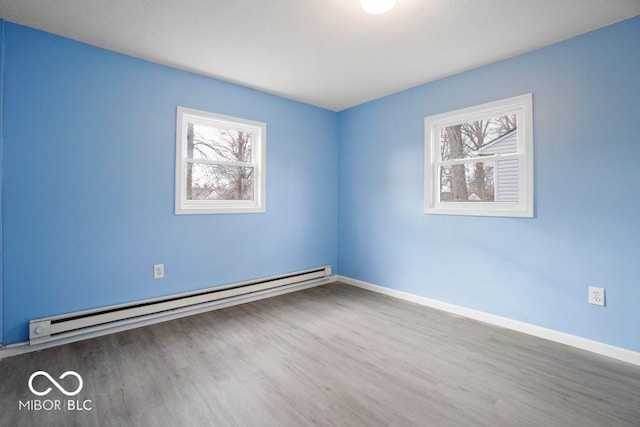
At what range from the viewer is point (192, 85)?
312cm

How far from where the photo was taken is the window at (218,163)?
10.2ft

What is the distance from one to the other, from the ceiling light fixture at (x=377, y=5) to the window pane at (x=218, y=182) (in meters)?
2.23

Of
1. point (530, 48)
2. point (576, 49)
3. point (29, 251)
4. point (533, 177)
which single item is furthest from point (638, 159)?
point (29, 251)

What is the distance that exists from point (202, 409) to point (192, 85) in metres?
2.93

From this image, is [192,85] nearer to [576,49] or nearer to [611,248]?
[576,49]

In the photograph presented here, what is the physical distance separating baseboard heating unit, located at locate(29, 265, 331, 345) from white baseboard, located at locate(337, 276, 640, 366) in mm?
1389

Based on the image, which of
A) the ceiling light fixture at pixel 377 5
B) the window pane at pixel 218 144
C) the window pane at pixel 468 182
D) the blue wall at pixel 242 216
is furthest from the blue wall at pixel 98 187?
the window pane at pixel 468 182

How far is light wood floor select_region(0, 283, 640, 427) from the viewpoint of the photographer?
1.61m

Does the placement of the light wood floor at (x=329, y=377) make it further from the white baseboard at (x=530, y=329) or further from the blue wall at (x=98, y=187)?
the blue wall at (x=98, y=187)

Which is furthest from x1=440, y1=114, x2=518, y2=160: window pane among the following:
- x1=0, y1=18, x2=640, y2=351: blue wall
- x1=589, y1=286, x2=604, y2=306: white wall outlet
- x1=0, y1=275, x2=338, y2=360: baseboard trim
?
x1=0, y1=275, x2=338, y2=360: baseboard trim

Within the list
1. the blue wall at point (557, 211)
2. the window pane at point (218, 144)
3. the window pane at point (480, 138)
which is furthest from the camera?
A: the window pane at point (218, 144)

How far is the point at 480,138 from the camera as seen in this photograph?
308 cm

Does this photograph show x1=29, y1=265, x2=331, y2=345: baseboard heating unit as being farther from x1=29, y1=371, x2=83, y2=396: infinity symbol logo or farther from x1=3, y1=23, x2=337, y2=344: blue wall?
x1=29, y1=371, x2=83, y2=396: infinity symbol logo

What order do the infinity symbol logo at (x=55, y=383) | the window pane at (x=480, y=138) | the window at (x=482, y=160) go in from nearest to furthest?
1. the infinity symbol logo at (x=55, y=383)
2. the window at (x=482, y=160)
3. the window pane at (x=480, y=138)
